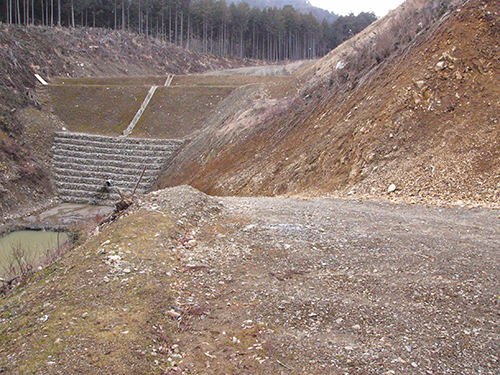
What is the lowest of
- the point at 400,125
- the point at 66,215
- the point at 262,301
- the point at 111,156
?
the point at 66,215

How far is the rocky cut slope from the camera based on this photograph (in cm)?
1139

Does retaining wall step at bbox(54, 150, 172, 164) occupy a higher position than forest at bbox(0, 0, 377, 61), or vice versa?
forest at bbox(0, 0, 377, 61)

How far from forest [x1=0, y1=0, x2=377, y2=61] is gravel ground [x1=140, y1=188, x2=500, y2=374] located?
65573 millimetres

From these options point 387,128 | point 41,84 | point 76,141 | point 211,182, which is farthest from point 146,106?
point 387,128

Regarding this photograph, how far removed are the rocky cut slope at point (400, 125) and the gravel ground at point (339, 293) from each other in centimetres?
249

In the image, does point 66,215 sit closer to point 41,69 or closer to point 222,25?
point 41,69

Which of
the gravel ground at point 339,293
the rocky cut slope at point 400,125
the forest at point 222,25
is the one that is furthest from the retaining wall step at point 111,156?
the forest at point 222,25

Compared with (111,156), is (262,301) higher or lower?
higher

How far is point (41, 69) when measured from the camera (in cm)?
3722

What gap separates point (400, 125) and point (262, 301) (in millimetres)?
9751

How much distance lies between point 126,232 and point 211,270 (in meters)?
1.97

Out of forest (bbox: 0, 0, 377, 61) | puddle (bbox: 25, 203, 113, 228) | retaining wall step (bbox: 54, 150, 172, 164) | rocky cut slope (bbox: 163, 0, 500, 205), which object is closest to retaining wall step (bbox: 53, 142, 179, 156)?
retaining wall step (bbox: 54, 150, 172, 164)

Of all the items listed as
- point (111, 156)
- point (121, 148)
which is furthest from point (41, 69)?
point (111, 156)

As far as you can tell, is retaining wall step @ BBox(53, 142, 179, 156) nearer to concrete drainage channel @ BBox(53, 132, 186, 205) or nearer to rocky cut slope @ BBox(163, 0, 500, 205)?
concrete drainage channel @ BBox(53, 132, 186, 205)
